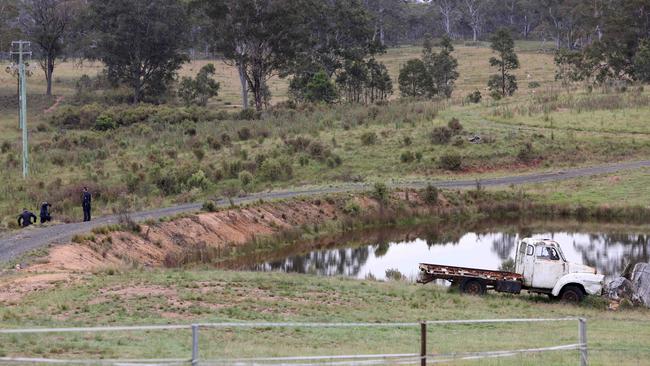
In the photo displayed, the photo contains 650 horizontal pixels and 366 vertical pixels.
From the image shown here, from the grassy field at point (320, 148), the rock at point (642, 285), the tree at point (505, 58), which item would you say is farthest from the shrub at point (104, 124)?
the rock at point (642, 285)

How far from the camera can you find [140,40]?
101500mm

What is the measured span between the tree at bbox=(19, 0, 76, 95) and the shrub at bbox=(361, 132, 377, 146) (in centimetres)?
5394

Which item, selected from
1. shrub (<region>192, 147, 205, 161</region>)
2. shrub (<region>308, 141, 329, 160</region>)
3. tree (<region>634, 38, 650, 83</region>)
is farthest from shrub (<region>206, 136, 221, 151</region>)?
tree (<region>634, 38, 650, 83</region>)

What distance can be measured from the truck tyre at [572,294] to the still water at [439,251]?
627 cm

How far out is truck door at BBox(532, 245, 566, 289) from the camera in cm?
2977

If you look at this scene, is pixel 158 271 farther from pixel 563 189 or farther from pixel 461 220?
pixel 563 189

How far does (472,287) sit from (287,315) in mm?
8244

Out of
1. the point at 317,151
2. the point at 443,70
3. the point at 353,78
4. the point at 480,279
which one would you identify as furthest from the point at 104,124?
the point at 480,279

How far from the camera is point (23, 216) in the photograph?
40.6 m

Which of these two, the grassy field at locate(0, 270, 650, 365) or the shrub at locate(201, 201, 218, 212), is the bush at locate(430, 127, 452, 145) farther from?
the grassy field at locate(0, 270, 650, 365)

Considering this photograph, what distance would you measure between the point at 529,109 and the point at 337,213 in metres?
30.0

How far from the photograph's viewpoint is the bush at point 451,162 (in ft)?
200

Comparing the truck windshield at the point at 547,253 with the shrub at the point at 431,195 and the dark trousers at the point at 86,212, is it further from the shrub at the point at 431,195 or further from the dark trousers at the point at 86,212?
the shrub at the point at 431,195

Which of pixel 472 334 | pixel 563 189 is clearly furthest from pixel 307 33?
pixel 472 334
